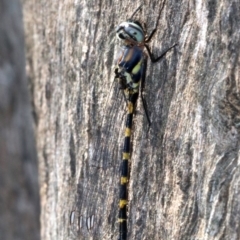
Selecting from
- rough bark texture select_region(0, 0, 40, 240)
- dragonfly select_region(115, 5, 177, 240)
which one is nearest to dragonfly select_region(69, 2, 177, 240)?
dragonfly select_region(115, 5, 177, 240)

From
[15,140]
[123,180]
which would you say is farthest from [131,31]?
[15,140]

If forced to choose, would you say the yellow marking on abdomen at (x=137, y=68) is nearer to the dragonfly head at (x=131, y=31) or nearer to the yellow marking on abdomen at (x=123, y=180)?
the dragonfly head at (x=131, y=31)

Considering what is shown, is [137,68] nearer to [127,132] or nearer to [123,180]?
[127,132]

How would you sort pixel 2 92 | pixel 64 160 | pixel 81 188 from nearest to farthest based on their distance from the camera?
pixel 81 188 < pixel 64 160 < pixel 2 92

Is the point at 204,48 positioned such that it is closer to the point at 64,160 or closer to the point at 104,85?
the point at 104,85

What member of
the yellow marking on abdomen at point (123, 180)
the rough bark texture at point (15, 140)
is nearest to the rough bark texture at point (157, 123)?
the yellow marking on abdomen at point (123, 180)

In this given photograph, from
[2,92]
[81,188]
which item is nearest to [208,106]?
[81,188]
